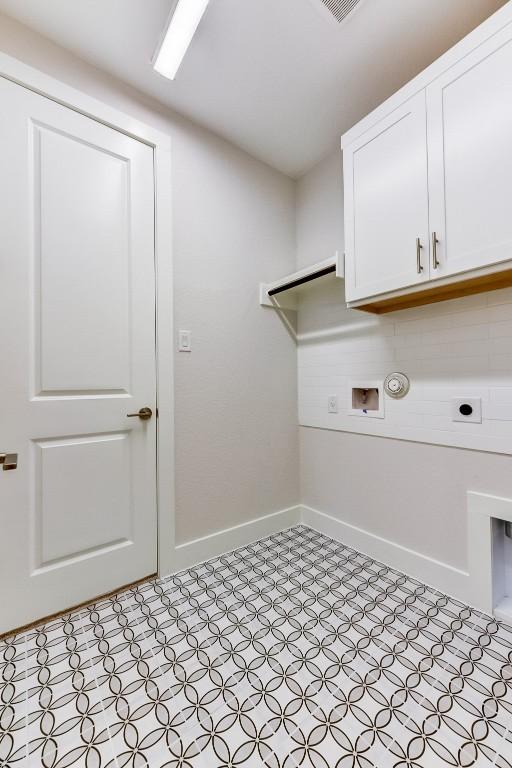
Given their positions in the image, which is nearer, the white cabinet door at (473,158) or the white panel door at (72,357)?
the white cabinet door at (473,158)

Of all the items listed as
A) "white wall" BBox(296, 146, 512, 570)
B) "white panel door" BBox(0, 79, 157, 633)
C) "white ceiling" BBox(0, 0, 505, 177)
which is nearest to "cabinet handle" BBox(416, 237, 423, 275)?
"white wall" BBox(296, 146, 512, 570)

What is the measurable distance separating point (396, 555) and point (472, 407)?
0.89 metres

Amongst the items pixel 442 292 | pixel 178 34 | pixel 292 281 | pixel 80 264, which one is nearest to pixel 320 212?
pixel 292 281

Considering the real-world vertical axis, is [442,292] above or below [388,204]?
below

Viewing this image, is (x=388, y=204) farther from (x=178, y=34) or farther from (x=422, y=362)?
(x=178, y=34)

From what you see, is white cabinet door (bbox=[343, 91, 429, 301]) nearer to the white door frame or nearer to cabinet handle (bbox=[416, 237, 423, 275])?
cabinet handle (bbox=[416, 237, 423, 275])

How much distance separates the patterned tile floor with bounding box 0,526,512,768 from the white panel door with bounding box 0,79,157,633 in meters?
0.27

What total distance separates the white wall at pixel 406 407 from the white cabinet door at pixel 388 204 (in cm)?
33

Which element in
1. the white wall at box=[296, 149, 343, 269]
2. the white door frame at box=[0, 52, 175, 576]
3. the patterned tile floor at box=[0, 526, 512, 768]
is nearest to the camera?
the patterned tile floor at box=[0, 526, 512, 768]

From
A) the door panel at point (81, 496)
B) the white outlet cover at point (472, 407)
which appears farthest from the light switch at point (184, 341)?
the white outlet cover at point (472, 407)

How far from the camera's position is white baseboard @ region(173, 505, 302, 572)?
1.79 metres

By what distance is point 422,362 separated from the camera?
167 centimetres

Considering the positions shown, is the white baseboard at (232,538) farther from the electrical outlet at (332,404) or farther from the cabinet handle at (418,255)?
the cabinet handle at (418,255)

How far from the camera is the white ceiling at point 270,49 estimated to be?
1.32 m
